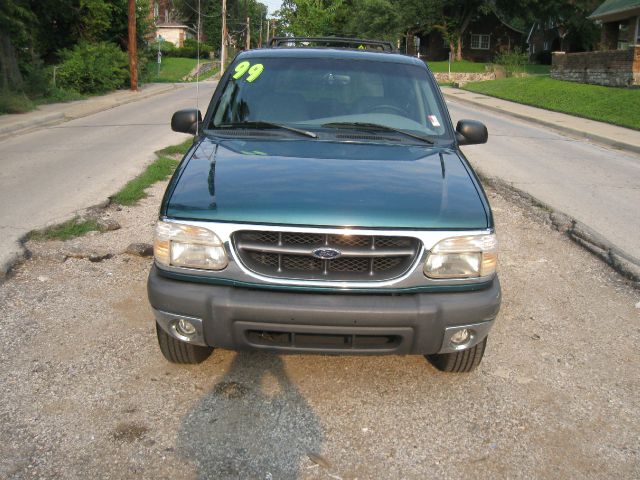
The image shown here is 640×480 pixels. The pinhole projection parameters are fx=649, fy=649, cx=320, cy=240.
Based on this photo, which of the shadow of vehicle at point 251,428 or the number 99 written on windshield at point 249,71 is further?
the number 99 written on windshield at point 249,71

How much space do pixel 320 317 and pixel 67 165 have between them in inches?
339

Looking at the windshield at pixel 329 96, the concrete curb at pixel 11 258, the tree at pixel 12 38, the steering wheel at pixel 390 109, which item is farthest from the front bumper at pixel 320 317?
the tree at pixel 12 38

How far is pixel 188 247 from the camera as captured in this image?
10.7 feet

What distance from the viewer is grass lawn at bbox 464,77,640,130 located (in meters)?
20.3

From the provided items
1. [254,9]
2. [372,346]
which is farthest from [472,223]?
[254,9]

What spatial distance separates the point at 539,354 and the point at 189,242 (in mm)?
2388

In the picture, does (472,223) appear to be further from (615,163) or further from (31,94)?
(31,94)

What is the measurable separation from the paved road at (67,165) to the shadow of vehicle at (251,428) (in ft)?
9.78

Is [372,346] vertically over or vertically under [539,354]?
over

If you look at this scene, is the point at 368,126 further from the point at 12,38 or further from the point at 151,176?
the point at 12,38

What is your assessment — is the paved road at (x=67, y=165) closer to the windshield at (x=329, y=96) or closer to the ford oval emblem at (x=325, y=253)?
the windshield at (x=329, y=96)

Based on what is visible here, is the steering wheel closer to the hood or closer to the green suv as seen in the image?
the hood

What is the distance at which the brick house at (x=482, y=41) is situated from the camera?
6269 centimetres

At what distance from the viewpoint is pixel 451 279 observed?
3.26m
